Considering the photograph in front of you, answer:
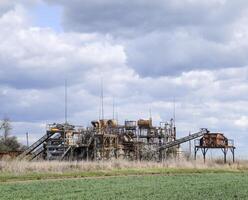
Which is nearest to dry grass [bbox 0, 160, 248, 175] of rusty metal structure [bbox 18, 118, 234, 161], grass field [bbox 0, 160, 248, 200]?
grass field [bbox 0, 160, 248, 200]

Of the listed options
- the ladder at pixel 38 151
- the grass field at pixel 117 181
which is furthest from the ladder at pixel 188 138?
the ladder at pixel 38 151

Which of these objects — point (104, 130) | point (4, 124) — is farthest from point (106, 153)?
point (4, 124)

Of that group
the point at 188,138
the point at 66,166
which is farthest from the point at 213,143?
the point at 66,166

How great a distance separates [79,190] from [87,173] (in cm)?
2376

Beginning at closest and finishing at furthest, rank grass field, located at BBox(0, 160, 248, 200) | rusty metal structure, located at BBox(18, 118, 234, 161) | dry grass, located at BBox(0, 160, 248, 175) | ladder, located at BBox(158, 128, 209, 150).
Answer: grass field, located at BBox(0, 160, 248, 200)
dry grass, located at BBox(0, 160, 248, 175)
rusty metal structure, located at BBox(18, 118, 234, 161)
ladder, located at BBox(158, 128, 209, 150)

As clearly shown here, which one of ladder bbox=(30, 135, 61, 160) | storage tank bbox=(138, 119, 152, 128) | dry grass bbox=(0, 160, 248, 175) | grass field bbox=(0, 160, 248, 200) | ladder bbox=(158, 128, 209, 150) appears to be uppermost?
storage tank bbox=(138, 119, 152, 128)

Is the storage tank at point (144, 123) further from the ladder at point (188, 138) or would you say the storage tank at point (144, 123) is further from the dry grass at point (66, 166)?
the dry grass at point (66, 166)

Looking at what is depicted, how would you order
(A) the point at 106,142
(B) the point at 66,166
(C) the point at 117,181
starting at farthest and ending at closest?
1. (A) the point at 106,142
2. (B) the point at 66,166
3. (C) the point at 117,181

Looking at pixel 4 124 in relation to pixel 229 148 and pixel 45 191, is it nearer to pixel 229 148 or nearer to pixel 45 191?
pixel 229 148

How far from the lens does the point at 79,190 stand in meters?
37.5

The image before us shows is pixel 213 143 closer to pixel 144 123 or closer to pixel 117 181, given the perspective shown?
pixel 144 123

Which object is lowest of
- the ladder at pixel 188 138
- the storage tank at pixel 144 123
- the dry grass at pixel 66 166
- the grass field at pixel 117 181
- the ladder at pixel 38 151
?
the grass field at pixel 117 181

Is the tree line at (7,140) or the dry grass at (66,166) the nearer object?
the dry grass at (66,166)

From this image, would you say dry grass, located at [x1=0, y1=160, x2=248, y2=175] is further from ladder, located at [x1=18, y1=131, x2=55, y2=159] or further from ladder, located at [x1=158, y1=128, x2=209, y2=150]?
ladder, located at [x1=18, y1=131, x2=55, y2=159]
